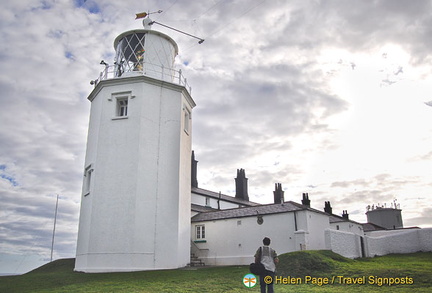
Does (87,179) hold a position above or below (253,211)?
above

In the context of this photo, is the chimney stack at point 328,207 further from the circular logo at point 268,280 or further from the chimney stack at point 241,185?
the circular logo at point 268,280

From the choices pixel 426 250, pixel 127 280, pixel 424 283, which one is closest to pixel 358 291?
pixel 424 283

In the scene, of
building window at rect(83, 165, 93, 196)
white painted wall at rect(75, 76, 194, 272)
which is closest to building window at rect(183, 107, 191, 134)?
white painted wall at rect(75, 76, 194, 272)

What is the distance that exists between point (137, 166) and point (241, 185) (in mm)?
26650

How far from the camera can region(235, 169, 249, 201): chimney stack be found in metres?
44.6

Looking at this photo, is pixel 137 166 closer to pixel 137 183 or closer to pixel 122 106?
pixel 137 183

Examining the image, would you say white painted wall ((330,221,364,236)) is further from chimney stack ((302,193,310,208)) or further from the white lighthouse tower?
the white lighthouse tower

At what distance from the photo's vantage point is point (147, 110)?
836 inches

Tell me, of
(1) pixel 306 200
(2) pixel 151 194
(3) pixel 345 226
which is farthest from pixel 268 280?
(3) pixel 345 226

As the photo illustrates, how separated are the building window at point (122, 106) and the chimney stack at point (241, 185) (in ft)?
82.2

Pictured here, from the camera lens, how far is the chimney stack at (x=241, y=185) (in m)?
44.6

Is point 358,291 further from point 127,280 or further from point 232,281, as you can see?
point 127,280

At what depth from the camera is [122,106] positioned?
22.2 m

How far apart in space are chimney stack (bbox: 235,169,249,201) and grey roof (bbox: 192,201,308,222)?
1715 centimetres
